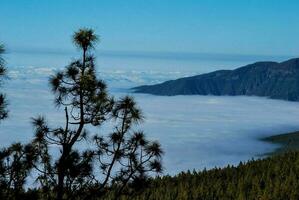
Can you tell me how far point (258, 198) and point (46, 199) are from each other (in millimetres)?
90813

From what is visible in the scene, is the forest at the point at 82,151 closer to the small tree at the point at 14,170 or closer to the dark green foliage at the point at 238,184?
the small tree at the point at 14,170

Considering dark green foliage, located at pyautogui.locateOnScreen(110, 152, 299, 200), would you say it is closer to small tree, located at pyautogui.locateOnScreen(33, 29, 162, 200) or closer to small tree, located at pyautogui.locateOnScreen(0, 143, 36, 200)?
small tree, located at pyautogui.locateOnScreen(33, 29, 162, 200)

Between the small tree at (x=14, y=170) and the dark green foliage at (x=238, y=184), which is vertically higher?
the small tree at (x=14, y=170)

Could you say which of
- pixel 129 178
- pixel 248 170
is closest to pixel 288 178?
pixel 248 170

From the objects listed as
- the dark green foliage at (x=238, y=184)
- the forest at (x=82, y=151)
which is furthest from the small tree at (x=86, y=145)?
→ the dark green foliage at (x=238, y=184)

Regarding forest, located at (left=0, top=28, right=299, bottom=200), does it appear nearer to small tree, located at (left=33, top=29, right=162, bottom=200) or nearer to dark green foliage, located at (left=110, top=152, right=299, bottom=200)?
A: small tree, located at (left=33, top=29, right=162, bottom=200)

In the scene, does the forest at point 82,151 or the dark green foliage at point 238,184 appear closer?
the forest at point 82,151

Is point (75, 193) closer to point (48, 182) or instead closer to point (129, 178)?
point (48, 182)

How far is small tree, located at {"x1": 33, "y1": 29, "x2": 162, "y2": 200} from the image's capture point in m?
15.4

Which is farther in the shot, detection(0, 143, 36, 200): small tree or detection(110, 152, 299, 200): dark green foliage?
detection(110, 152, 299, 200): dark green foliage

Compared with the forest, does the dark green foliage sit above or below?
below

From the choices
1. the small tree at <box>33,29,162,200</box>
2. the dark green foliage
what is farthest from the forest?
the dark green foliage

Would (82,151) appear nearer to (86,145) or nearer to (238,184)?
(86,145)

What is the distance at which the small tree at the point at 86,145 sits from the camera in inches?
608
